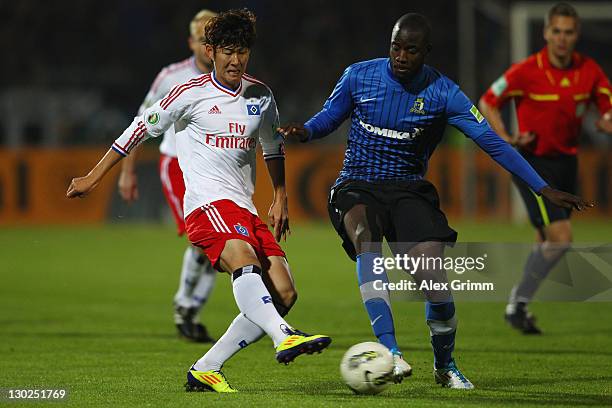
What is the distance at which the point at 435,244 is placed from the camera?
6.00 metres

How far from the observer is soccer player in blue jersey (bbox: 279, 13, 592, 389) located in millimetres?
5965

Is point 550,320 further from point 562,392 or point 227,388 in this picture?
point 227,388

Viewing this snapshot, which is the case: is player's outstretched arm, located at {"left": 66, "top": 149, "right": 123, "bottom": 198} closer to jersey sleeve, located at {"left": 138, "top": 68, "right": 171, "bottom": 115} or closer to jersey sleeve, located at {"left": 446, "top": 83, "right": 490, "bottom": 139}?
jersey sleeve, located at {"left": 446, "top": 83, "right": 490, "bottom": 139}

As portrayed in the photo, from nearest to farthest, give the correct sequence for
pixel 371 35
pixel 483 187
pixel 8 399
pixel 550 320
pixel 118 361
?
pixel 8 399 → pixel 118 361 → pixel 550 320 → pixel 483 187 → pixel 371 35

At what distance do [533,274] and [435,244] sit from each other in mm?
3491

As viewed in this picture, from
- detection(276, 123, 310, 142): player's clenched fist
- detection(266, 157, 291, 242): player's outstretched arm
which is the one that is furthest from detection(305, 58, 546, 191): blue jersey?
detection(266, 157, 291, 242): player's outstretched arm

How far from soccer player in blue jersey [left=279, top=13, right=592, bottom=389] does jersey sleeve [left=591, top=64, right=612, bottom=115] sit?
10.2 feet

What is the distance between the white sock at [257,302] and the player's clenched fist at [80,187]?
2.78ft

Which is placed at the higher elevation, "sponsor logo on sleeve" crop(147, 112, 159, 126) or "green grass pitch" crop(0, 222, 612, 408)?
"sponsor logo on sleeve" crop(147, 112, 159, 126)

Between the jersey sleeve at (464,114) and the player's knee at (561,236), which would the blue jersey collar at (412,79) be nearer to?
the jersey sleeve at (464,114)

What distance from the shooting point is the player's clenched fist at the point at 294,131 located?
19.0 ft

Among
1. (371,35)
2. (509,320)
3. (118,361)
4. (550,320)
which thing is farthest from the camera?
(371,35)

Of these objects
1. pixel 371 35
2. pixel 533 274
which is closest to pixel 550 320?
pixel 533 274

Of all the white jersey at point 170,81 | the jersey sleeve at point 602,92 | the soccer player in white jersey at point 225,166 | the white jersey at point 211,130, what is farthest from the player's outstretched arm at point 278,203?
the jersey sleeve at point 602,92
